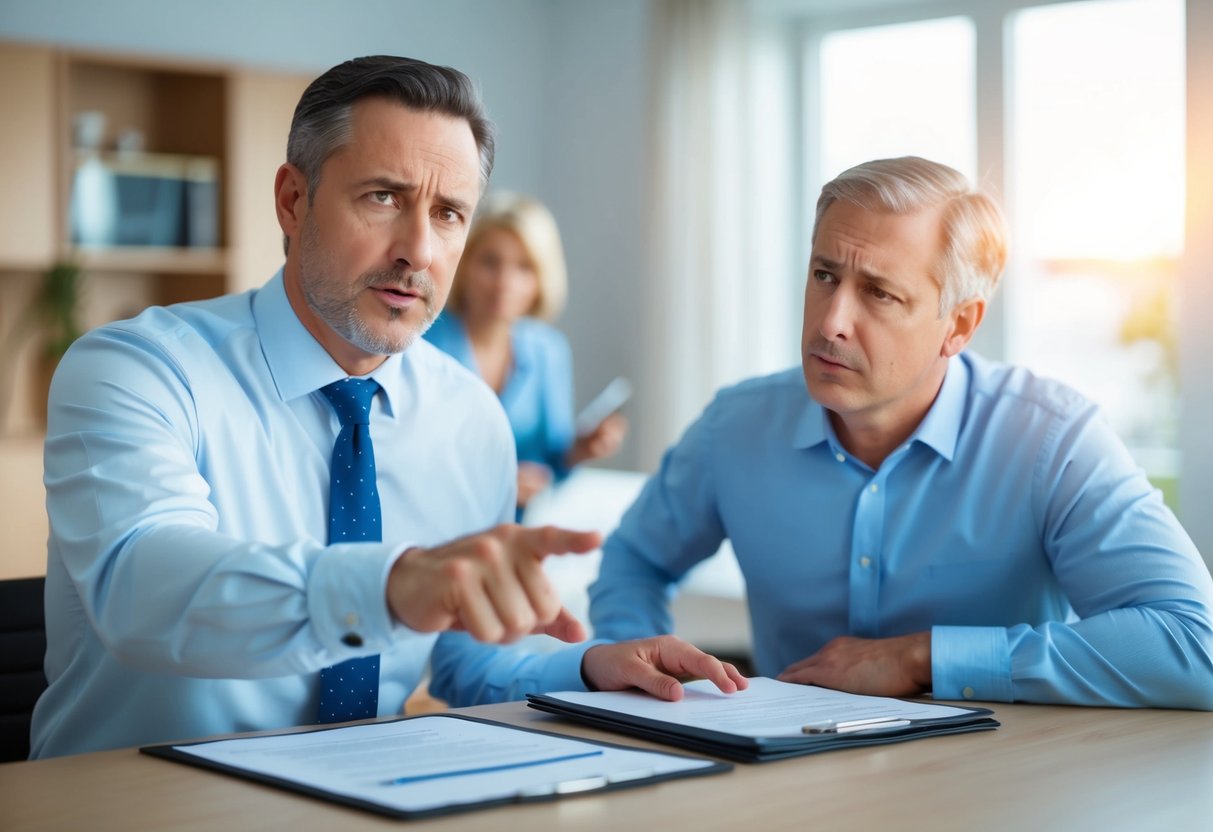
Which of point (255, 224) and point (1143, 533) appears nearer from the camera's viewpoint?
point (1143, 533)

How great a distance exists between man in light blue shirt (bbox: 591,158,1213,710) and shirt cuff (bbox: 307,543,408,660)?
0.74m

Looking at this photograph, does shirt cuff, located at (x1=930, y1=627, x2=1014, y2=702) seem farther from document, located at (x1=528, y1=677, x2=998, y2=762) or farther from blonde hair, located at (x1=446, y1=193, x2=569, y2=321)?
blonde hair, located at (x1=446, y1=193, x2=569, y2=321)

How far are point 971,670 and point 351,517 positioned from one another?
0.80 m

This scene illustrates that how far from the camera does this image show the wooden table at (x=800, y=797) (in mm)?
1120

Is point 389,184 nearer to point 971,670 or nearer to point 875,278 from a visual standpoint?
point 875,278

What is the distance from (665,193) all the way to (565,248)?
2.40 ft

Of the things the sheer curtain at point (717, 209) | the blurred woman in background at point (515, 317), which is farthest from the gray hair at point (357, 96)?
the sheer curtain at point (717, 209)

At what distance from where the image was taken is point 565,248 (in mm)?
5738

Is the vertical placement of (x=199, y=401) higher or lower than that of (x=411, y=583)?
higher

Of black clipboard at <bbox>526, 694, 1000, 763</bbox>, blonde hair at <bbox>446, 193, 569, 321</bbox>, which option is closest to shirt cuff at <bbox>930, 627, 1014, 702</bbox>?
black clipboard at <bbox>526, 694, 1000, 763</bbox>

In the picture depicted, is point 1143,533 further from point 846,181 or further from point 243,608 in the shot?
point 243,608

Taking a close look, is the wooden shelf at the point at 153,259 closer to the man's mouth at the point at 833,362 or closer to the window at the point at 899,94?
the window at the point at 899,94

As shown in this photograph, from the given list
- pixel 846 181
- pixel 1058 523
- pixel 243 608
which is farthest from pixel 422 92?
pixel 1058 523

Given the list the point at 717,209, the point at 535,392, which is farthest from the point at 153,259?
the point at 717,209
